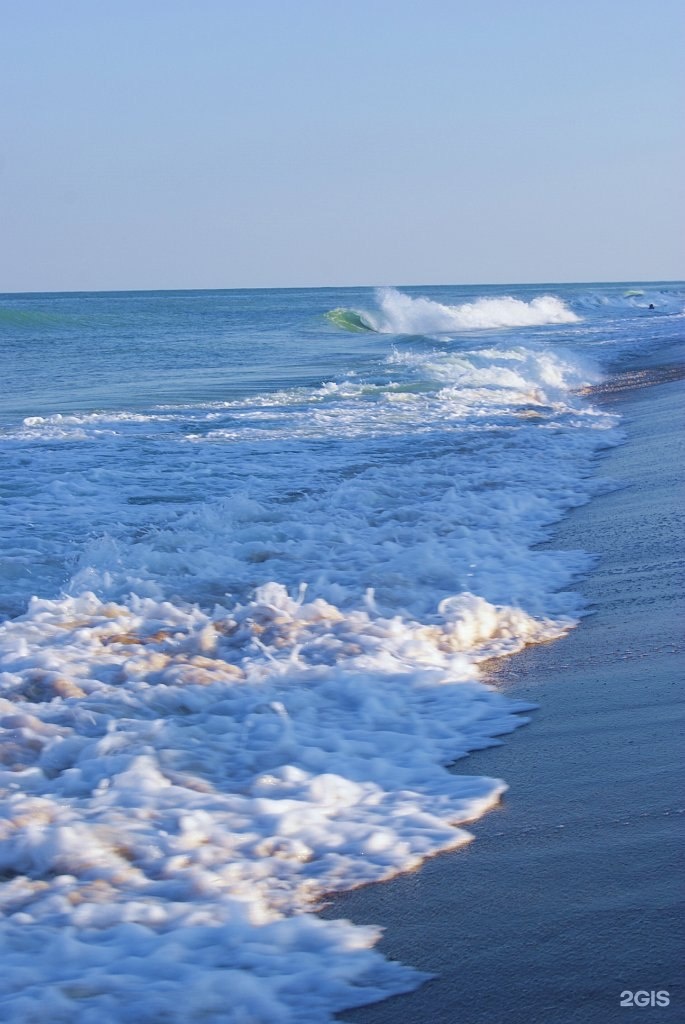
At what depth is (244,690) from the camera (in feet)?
14.4

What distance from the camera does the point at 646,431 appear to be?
11734mm

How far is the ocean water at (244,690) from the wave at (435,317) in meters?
32.9

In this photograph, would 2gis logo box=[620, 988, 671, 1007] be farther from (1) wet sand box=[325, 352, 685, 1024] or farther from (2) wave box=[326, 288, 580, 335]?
(2) wave box=[326, 288, 580, 335]

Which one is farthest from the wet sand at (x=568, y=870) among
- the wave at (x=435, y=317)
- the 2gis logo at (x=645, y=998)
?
the wave at (x=435, y=317)

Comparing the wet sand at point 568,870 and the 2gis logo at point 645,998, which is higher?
the wet sand at point 568,870

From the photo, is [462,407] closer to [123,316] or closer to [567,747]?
[567,747]

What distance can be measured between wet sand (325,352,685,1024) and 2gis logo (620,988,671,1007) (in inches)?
0.5

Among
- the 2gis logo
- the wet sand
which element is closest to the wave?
the wet sand

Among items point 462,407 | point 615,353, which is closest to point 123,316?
point 615,353

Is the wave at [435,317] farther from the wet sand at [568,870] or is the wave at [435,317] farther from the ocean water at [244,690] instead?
the wet sand at [568,870]

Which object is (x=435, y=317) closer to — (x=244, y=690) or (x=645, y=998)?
(x=244, y=690)

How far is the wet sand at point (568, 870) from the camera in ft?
7.91

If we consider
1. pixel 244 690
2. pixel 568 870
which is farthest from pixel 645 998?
pixel 244 690

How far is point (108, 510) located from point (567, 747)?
5.43 metres
